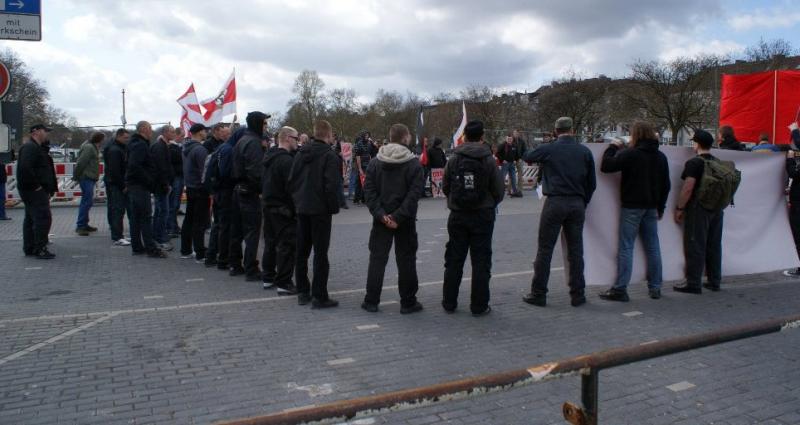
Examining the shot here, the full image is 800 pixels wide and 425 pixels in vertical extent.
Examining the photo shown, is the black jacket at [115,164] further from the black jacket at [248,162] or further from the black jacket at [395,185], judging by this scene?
the black jacket at [395,185]

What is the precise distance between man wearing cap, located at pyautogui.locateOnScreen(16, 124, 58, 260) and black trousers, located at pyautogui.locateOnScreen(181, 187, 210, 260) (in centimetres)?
190

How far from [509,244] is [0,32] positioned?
314 inches

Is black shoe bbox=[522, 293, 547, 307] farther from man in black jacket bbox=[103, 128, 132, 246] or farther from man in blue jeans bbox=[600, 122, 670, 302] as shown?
man in black jacket bbox=[103, 128, 132, 246]

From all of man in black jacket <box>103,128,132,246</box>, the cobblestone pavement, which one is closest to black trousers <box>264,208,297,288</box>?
the cobblestone pavement

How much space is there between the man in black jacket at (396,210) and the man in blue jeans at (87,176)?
296 inches

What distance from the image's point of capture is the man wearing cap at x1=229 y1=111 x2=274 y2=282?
7.64 metres

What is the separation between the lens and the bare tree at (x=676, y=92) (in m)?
51.2

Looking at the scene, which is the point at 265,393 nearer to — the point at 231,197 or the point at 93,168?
the point at 231,197

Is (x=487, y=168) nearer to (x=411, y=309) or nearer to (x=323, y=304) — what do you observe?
(x=411, y=309)

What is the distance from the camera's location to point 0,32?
27.0 feet

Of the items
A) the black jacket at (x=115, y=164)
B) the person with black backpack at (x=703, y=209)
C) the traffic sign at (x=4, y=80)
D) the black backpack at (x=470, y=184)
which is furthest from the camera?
the black jacket at (x=115, y=164)

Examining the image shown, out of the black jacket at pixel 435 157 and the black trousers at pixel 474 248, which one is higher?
the black jacket at pixel 435 157

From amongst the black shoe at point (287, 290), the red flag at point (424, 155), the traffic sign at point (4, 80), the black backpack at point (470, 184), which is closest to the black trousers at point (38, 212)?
the traffic sign at point (4, 80)

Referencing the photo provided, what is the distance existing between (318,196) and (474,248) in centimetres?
164
